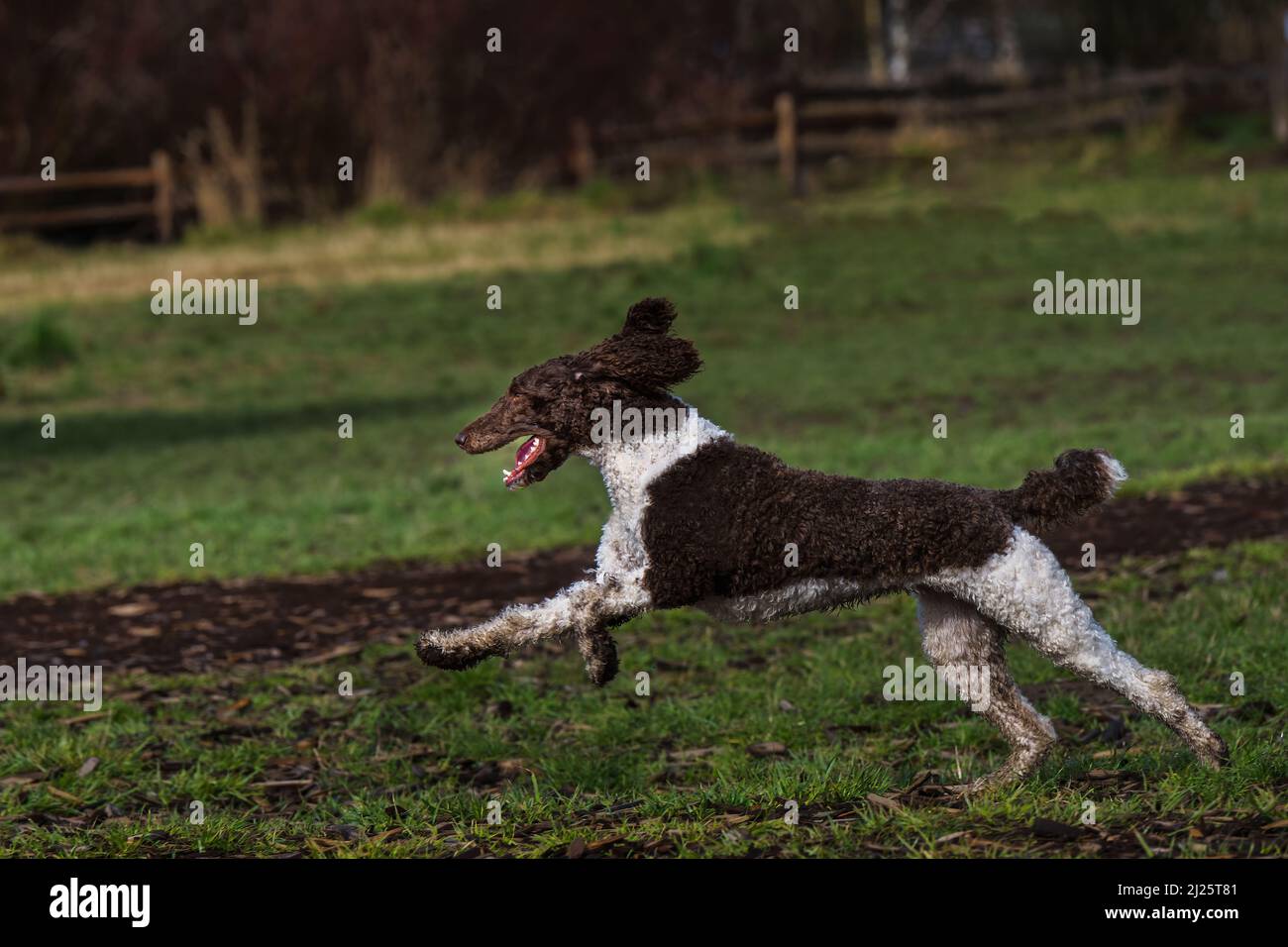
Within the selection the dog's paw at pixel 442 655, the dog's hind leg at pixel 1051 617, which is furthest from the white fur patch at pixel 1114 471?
the dog's paw at pixel 442 655

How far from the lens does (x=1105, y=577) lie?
970cm

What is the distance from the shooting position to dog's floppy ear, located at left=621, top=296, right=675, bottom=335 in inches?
227

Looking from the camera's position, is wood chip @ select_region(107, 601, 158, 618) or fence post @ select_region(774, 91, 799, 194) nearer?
wood chip @ select_region(107, 601, 158, 618)

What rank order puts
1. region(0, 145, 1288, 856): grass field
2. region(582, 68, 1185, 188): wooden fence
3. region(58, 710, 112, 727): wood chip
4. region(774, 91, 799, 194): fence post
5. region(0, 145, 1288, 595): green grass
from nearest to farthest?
region(0, 145, 1288, 856): grass field
region(58, 710, 112, 727): wood chip
region(0, 145, 1288, 595): green grass
region(774, 91, 799, 194): fence post
region(582, 68, 1185, 188): wooden fence

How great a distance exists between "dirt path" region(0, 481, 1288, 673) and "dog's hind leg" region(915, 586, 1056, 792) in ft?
12.3

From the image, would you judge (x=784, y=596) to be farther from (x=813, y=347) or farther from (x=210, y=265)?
(x=210, y=265)

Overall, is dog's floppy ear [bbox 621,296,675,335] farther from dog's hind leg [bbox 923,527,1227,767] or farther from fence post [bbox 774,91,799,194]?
fence post [bbox 774,91,799,194]

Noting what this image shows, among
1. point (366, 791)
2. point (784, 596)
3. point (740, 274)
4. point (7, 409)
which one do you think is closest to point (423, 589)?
point (366, 791)

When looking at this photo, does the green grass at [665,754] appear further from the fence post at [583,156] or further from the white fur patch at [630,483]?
the fence post at [583,156]

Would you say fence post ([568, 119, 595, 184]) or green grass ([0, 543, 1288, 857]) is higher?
fence post ([568, 119, 595, 184])

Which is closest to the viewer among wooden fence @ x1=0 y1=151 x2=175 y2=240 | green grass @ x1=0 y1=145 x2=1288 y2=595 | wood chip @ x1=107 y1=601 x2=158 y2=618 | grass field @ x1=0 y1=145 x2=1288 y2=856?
grass field @ x1=0 y1=145 x2=1288 y2=856

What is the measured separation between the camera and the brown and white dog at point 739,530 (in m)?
5.66

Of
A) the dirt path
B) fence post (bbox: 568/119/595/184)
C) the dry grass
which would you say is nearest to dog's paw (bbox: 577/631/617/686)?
the dirt path

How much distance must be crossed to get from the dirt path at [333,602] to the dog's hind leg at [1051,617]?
13.5 feet
